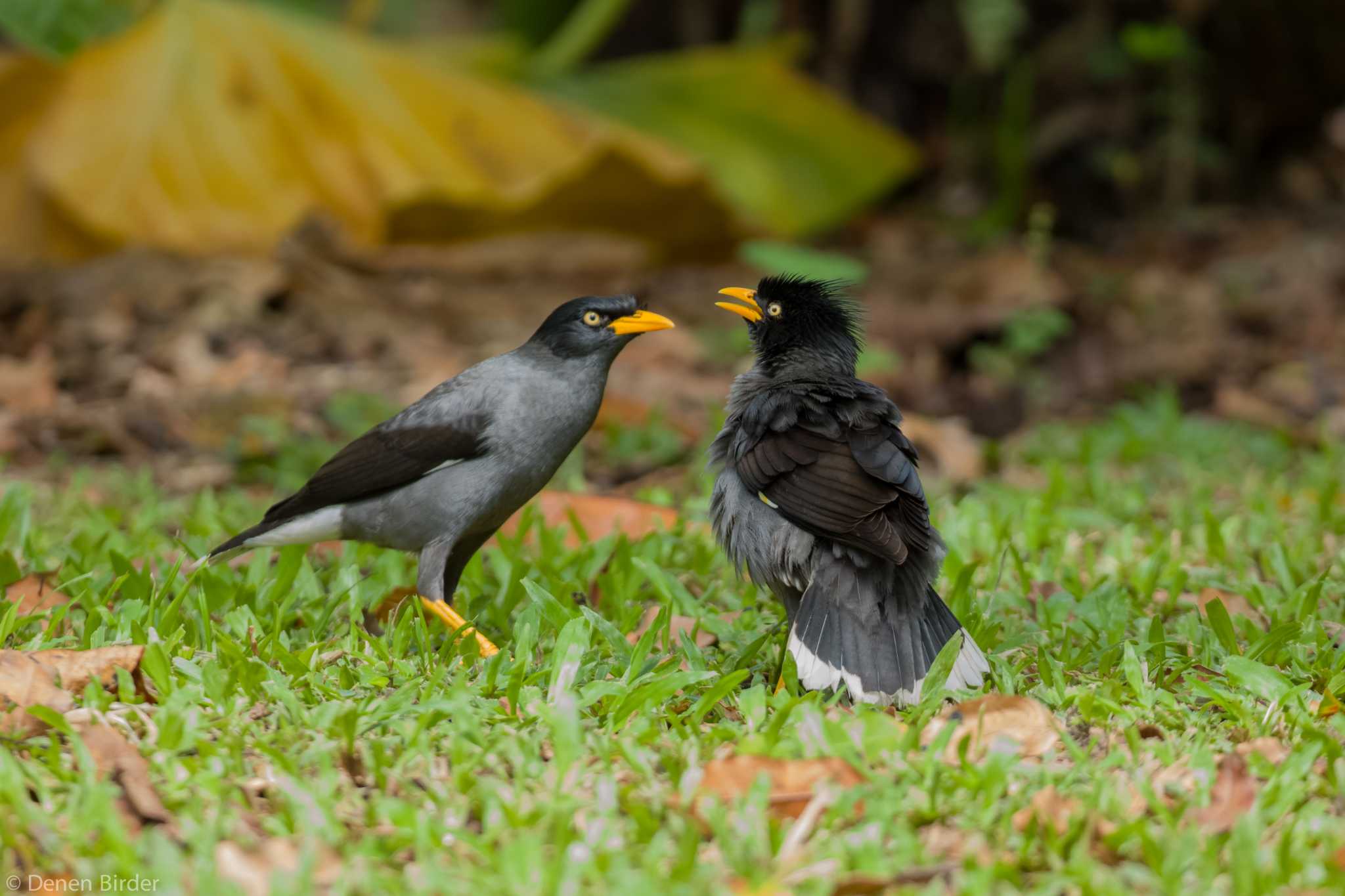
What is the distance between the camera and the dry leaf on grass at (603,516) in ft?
15.6

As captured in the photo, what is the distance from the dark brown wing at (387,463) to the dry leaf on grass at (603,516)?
2.75 ft

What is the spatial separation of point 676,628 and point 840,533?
80cm

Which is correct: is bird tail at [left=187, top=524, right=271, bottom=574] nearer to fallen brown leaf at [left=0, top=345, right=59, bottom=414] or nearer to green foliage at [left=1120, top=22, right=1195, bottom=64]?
fallen brown leaf at [left=0, top=345, right=59, bottom=414]

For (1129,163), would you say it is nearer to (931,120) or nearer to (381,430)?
(931,120)

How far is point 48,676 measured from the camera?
298 centimetres

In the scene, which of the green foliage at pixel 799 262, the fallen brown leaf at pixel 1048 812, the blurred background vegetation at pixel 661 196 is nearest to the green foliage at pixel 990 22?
the blurred background vegetation at pixel 661 196

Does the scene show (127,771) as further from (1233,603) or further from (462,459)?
(1233,603)

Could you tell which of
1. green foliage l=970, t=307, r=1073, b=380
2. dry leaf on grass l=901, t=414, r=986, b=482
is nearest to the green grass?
dry leaf on grass l=901, t=414, r=986, b=482

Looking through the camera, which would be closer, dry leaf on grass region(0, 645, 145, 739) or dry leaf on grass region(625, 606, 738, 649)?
dry leaf on grass region(0, 645, 145, 739)

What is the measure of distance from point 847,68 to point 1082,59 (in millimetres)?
2063

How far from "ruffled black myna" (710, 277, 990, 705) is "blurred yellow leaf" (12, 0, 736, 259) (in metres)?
5.68

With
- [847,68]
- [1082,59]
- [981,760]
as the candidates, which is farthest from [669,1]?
[981,760]

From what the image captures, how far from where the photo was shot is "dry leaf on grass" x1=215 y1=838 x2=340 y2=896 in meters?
2.30

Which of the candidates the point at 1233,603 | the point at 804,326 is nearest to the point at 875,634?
the point at 804,326
